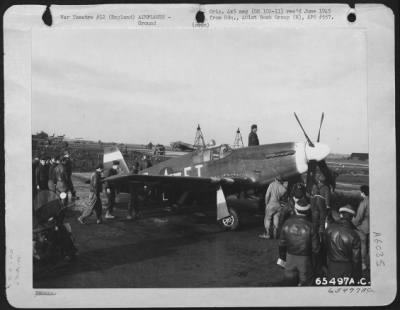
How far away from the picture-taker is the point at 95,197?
203 cm

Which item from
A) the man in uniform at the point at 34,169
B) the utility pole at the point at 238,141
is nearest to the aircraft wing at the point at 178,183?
the utility pole at the point at 238,141

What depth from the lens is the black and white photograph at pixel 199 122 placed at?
1880 millimetres

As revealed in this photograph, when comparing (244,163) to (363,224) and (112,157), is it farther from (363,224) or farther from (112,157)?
(112,157)

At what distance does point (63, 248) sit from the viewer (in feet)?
6.31

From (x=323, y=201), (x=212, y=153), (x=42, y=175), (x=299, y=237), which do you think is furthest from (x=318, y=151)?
(x=42, y=175)

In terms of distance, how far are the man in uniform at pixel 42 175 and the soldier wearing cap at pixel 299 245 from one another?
Result: 63.6 inches

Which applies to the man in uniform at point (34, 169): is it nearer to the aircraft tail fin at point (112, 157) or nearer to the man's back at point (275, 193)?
the aircraft tail fin at point (112, 157)

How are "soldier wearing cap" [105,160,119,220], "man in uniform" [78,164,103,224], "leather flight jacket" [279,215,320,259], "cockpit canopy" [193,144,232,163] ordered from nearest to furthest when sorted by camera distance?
1. "leather flight jacket" [279,215,320,259]
2. "man in uniform" [78,164,103,224]
3. "soldier wearing cap" [105,160,119,220]
4. "cockpit canopy" [193,144,232,163]

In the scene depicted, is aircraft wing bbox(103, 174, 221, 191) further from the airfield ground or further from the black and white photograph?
the airfield ground

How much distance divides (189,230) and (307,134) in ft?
3.65

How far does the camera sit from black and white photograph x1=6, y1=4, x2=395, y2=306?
74.0 inches

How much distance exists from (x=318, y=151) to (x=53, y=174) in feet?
6.17

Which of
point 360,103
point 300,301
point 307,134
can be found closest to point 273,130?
point 307,134

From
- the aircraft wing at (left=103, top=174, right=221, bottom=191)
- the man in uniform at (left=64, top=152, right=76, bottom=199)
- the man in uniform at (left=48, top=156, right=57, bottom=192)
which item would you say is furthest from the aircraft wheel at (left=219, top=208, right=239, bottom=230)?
the man in uniform at (left=48, top=156, right=57, bottom=192)
